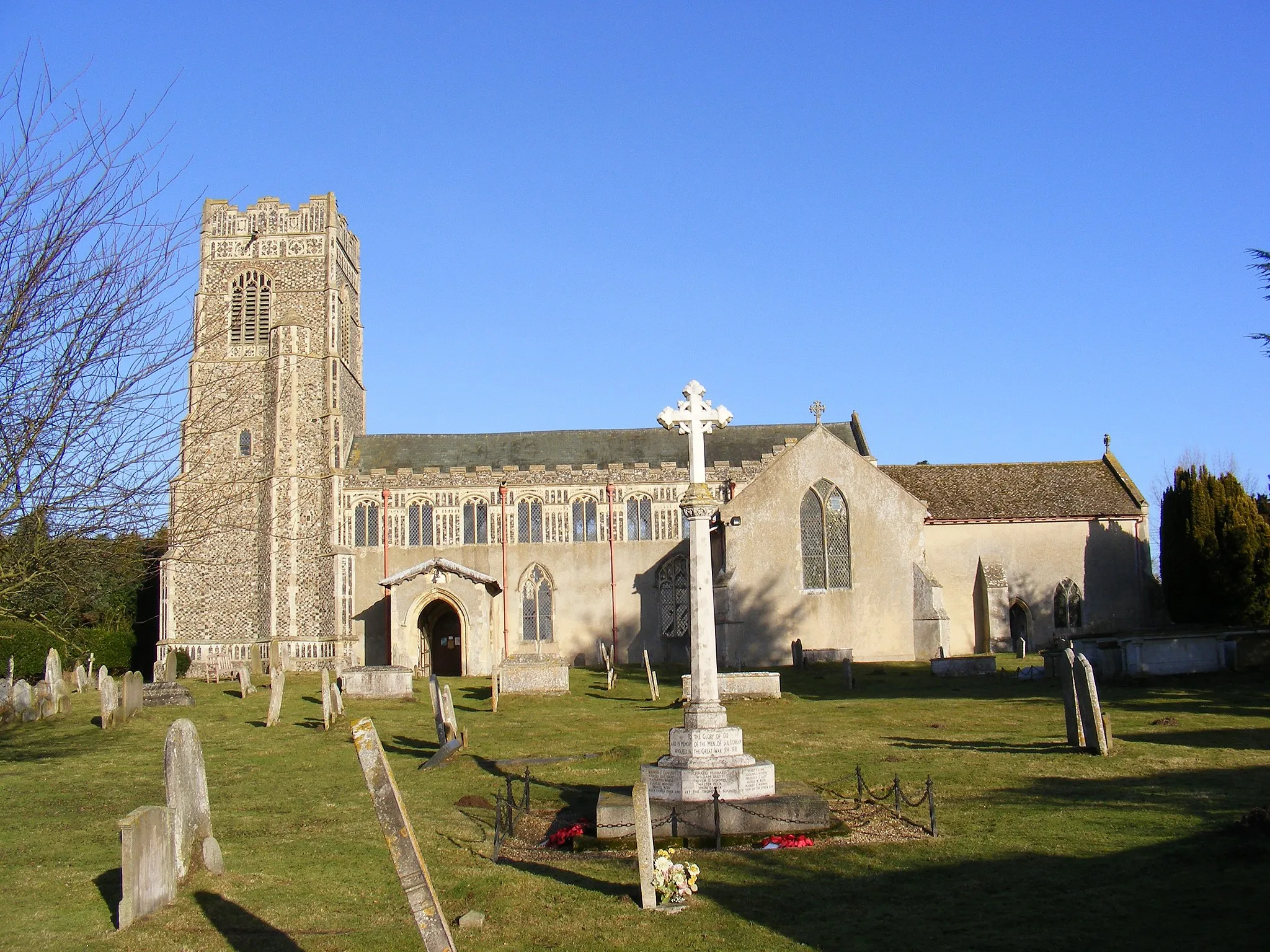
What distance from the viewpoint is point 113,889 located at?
10.3m

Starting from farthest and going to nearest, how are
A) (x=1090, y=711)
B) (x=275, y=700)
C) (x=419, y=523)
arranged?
(x=419, y=523) → (x=275, y=700) → (x=1090, y=711)

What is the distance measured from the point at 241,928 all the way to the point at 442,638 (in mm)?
31052

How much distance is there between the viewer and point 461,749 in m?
18.9

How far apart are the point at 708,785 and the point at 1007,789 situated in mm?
4017

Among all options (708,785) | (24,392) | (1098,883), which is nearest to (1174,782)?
(1098,883)

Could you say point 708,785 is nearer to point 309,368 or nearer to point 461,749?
point 461,749

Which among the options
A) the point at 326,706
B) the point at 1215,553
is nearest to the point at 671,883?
the point at 326,706

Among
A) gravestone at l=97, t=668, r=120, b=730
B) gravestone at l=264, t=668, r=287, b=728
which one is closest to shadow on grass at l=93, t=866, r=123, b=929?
gravestone at l=264, t=668, r=287, b=728

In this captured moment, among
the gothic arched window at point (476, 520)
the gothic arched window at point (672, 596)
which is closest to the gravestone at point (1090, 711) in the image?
the gothic arched window at point (672, 596)

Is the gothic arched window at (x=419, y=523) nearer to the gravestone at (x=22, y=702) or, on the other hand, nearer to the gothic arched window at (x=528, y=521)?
the gothic arched window at (x=528, y=521)

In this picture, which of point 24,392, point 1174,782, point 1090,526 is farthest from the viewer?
point 1090,526

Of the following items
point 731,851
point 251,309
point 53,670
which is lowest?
point 731,851

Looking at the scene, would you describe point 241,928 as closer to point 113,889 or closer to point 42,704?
point 113,889

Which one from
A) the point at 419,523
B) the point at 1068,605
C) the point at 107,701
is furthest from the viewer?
the point at 419,523
